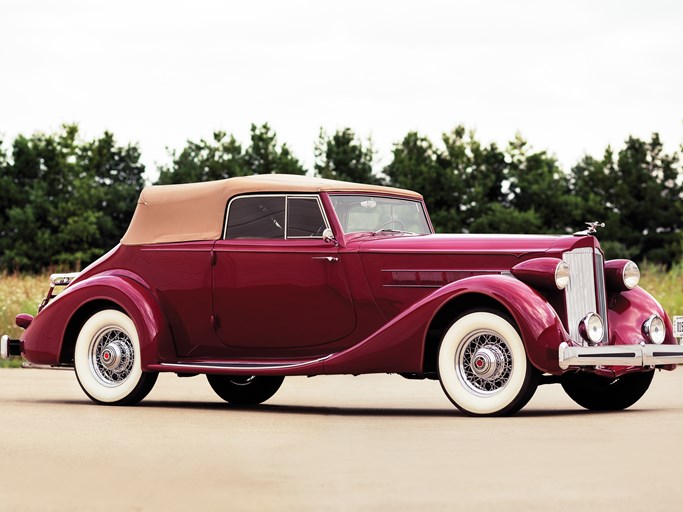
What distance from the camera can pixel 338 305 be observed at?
10.3 meters

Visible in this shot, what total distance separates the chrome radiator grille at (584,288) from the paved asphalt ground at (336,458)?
0.81 metres

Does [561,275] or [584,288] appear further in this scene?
[584,288]

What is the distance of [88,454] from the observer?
7297 millimetres

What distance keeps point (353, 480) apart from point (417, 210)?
561 cm

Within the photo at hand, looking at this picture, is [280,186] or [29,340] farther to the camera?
[29,340]

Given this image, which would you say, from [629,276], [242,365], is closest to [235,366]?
[242,365]

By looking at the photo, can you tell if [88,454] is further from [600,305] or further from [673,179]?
[673,179]

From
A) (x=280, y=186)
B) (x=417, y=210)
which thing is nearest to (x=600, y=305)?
(x=417, y=210)

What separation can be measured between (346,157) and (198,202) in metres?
51.9

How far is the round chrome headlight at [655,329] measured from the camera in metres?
10.1

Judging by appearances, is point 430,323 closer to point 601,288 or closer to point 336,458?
point 601,288

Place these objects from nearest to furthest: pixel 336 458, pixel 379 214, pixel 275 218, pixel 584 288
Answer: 1. pixel 336 458
2. pixel 584 288
3. pixel 275 218
4. pixel 379 214

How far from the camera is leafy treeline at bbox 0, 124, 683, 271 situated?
58.2m

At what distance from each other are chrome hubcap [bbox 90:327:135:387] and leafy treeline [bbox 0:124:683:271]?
46.1 metres
